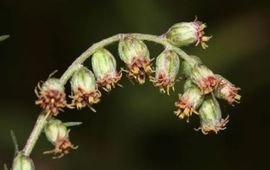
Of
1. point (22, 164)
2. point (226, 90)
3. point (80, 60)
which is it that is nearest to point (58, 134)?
point (22, 164)

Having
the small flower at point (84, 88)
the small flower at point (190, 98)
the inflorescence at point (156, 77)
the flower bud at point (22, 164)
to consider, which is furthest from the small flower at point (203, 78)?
the flower bud at point (22, 164)

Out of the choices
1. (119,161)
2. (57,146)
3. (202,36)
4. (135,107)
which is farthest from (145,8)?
(57,146)

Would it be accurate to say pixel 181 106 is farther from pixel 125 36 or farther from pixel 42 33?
pixel 42 33

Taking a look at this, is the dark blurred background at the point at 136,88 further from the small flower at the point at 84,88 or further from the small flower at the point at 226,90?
the small flower at the point at 84,88

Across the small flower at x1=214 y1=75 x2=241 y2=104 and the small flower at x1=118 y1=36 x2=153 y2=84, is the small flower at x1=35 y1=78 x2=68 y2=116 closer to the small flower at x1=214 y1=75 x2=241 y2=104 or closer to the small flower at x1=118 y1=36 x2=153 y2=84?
the small flower at x1=118 y1=36 x2=153 y2=84

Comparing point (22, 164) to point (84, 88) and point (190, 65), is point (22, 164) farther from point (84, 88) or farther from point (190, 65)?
point (190, 65)

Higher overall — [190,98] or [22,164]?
[190,98]
